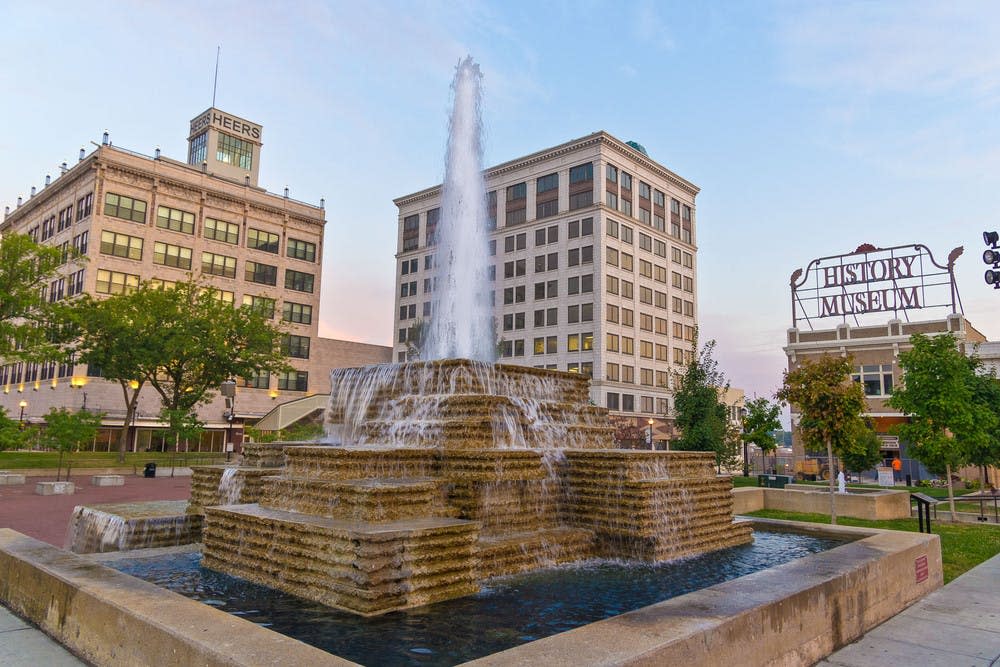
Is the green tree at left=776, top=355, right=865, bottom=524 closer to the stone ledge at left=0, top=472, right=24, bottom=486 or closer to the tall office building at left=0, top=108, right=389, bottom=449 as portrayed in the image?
the stone ledge at left=0, top=472, right=24, bottom=486

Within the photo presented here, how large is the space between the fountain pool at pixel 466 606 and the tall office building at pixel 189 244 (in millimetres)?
48141

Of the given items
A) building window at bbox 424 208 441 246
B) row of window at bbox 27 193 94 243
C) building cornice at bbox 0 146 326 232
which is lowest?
row of window at bbox 27 193 94 243

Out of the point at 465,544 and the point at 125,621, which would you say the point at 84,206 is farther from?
the point at 125,621

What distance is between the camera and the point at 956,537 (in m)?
15.9

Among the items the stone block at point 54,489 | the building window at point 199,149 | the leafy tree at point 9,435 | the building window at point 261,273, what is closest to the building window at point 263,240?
the building window at point 261,273

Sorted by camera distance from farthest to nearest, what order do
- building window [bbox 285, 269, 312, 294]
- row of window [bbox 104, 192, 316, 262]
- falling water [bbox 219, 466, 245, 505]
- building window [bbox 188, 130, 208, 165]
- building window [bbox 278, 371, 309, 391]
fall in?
building window [bbox 188, 130, 208, 165] < building window [bbox 285, 269, 312, 294] < building window [bbox 278, 371, 309, 391] < row of window [bbox 104, 192, 316, 262] < falling water [bbox 219, 466, 245, 505]

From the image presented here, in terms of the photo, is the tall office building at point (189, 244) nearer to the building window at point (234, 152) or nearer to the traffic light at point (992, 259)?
the building window at point (234, 152)

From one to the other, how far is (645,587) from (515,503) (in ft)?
8.45

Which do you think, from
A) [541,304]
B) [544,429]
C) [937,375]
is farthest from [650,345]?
[544,429]

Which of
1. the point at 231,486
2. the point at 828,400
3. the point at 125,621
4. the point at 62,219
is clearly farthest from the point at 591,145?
the point at 125,621

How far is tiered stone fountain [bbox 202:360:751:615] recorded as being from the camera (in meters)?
7.50

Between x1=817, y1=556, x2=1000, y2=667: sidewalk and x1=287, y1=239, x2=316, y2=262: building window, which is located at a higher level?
x1=287, y1=239, x2=316, y2=262: building window

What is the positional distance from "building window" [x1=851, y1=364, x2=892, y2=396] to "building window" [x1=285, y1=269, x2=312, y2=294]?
52809 mm

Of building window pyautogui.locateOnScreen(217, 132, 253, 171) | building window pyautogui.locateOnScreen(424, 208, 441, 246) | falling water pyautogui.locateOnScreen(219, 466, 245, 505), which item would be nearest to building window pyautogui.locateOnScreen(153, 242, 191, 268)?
building window pyautogui.locateOnScreen(217, 132, 253, 171)
